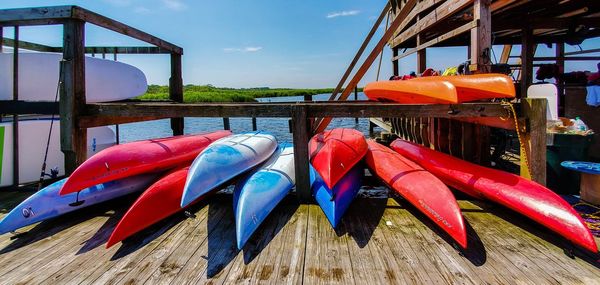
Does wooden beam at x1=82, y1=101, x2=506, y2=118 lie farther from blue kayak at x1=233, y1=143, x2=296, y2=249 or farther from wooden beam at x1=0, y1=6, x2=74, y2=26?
wooden beam at x1=0, y1=6, x2=74, y2=26

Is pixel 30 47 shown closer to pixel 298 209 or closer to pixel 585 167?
pixel 298 209

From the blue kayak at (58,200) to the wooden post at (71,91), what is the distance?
1.89 feet

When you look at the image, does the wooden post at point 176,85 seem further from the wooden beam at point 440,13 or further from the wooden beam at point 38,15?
the wooden beam at point 440,13

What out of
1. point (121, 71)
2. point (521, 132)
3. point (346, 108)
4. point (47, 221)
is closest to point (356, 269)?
point (346, 108)

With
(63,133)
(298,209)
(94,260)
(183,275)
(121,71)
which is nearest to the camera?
(183,275)

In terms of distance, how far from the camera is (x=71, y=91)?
3.80m

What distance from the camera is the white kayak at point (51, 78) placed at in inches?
190

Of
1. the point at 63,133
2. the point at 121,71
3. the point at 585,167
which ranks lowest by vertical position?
the point at 585,167

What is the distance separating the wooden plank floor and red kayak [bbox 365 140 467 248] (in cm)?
18

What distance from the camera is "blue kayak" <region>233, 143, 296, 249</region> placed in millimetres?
2725

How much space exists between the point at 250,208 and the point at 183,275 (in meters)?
0.81

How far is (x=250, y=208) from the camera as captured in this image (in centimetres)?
290

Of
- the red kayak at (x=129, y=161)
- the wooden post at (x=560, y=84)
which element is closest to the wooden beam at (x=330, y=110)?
the red kayak at (x=129, y=161)

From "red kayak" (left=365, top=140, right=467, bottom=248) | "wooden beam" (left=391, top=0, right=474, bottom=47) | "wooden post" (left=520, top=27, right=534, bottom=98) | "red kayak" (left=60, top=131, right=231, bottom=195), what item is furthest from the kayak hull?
"wooden post" (left=520, top=27, right=534, bottom=98)
